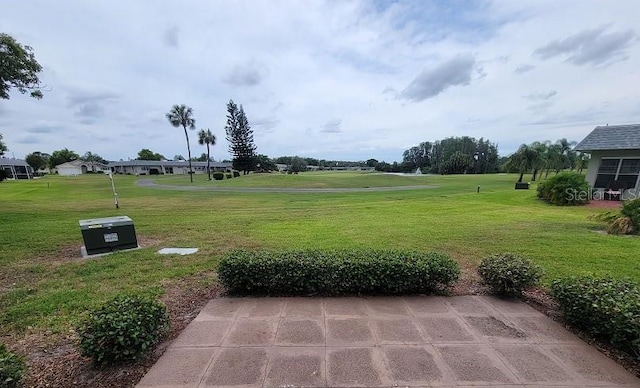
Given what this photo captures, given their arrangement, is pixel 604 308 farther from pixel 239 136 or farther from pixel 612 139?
pixel 239 136

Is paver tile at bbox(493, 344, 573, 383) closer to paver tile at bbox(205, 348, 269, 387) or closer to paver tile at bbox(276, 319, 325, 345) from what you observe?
paver tile at bbox(276, 319, 325, 345)

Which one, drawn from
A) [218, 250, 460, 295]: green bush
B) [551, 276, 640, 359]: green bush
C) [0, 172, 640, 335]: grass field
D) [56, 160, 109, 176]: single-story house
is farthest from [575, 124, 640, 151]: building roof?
[56, 160, 109, 176]: single-story house

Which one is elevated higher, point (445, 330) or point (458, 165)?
point (445, 330)

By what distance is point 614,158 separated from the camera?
1541 centimetres

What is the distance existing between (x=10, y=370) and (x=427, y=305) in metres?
3.91

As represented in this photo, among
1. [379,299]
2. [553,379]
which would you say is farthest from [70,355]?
[553,379]

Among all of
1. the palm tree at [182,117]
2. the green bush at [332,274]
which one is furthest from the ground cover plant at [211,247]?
the palm tree at [182,117]

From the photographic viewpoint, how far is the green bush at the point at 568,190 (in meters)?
14.8

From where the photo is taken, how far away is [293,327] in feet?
10.6

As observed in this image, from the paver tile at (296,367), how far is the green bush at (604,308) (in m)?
2.74

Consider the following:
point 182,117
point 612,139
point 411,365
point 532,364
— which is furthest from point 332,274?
point 182,117

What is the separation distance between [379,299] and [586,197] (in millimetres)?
16778

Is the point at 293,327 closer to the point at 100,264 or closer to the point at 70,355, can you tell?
the point at 70,355

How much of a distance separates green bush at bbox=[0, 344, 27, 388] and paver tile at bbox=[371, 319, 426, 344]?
2.82 meters
